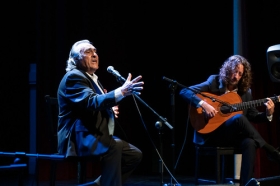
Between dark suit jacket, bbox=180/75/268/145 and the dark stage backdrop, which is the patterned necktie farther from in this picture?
the dark stage backdrop

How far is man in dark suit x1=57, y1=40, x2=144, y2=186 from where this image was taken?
10.5 feet

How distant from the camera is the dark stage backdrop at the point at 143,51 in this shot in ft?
16.8

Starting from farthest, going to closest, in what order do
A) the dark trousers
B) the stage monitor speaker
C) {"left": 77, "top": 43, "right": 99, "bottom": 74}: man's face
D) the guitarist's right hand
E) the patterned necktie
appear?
the guitarist's right hand
the dark trousers
the stage monitor speaker
{"left": 77, "top": 43, "right": 99, "bottom": 74}: man's face
the patterned necktie

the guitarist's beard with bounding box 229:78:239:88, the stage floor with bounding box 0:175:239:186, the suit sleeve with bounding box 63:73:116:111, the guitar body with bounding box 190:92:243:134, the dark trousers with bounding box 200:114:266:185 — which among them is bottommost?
the stage floor with bounding box 0:175:239:186

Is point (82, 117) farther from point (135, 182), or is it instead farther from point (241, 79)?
point (135, 182)

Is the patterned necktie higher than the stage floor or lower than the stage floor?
higher

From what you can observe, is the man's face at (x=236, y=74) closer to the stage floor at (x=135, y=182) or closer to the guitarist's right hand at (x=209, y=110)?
the guitarist's right hand at (x=209, y=110)

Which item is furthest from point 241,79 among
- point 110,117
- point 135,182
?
point 135,182

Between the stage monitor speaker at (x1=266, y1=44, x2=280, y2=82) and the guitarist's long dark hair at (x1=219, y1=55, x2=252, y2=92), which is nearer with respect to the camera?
the stage monitor speaker at (x1=266, y1=44, x2=280, y2=82)

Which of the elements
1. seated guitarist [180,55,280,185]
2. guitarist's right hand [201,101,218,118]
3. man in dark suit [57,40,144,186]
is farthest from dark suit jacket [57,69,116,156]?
guitarist's right hand [201,101,218,118]

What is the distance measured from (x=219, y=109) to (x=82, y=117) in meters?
1.53

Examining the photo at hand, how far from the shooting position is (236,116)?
13.6 feet

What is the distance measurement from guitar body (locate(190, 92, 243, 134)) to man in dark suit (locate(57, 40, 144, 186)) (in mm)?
1069

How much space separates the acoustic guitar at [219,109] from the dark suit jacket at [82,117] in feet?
3.82
